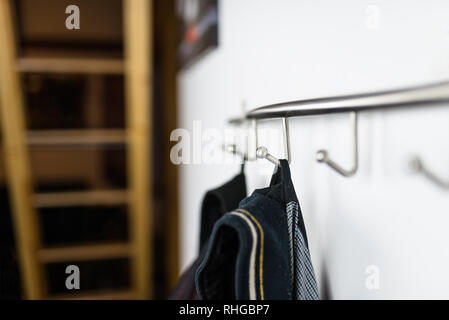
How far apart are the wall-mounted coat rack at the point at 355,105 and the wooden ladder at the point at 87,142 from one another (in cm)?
96

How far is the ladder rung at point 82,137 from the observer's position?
1452mm

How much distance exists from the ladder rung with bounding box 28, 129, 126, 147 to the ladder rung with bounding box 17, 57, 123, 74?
235 mm

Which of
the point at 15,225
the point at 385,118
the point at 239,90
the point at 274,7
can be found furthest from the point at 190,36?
the point at 15,225

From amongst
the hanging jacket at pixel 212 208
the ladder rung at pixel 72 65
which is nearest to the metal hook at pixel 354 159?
the hanging jacket at pixel 212 208

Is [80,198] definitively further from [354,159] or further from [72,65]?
[354,159]

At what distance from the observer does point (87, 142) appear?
1.50 meters

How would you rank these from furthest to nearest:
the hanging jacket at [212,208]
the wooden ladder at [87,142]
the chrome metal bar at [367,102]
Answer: the wooden ladder at [87,142], the hanging jacket at [212,208], the chrome metal bar at [367,102]

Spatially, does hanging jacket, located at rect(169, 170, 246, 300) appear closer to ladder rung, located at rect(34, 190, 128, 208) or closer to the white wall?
the white wall

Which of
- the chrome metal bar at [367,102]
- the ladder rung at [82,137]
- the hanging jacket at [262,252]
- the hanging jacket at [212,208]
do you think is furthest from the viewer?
the ladder rung at [82,137]

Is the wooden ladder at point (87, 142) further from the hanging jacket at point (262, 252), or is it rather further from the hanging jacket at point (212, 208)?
the hanging jacket at point (262, 252)

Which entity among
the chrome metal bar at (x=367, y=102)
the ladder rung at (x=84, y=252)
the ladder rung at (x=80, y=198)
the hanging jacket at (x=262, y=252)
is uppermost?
the chrome metal bar at (x=367, y=102)

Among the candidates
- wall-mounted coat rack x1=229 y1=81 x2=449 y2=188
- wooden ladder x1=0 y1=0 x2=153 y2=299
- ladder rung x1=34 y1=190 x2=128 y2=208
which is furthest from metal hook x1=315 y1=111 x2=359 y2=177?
ladder rung x1=34 y1=190 x2=128 y2=208

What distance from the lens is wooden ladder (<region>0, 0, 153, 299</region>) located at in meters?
1.29

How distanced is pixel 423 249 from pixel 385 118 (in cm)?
13
